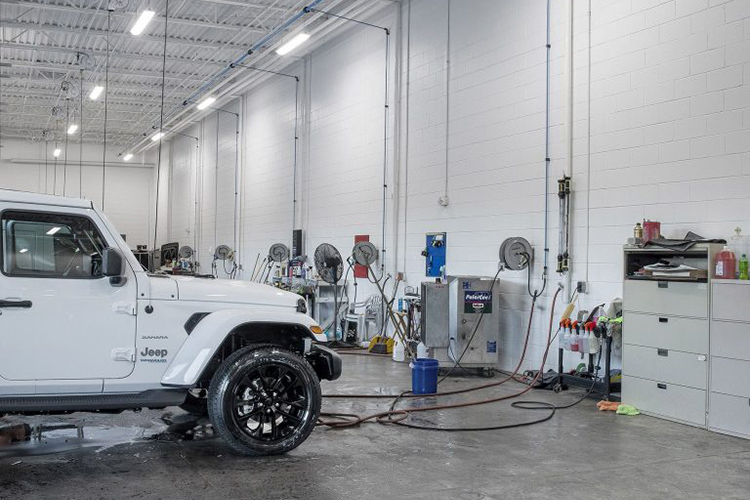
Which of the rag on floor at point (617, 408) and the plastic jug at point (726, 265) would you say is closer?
the plastic jug at point (726, 265)

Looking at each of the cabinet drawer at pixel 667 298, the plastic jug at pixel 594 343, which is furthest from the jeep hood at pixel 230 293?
the plastic jug at pixel 594 343

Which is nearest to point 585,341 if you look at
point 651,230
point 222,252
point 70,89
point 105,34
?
point 651,230

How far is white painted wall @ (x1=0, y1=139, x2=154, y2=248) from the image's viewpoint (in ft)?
74.7

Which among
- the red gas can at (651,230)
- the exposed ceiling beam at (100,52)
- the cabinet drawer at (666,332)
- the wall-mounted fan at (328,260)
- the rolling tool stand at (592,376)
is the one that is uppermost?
the exposed ceiling beam at (100,52)

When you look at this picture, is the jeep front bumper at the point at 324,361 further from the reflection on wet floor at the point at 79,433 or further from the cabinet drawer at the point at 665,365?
the cabinet drawer at the point at 665,365

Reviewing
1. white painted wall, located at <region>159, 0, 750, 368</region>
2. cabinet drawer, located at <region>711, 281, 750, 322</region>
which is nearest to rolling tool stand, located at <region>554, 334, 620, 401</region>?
white painted wall, located at <region>159, 0, 750, 368</region>

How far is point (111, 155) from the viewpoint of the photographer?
971 inches

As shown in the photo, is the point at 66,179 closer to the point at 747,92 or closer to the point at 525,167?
the point at 525,167

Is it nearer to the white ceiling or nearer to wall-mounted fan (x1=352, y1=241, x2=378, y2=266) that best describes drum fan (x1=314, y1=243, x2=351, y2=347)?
wall-mounted fan (x1=352, y1=241, x2=378, y2=266)

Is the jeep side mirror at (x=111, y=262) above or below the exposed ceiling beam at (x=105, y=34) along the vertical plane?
below

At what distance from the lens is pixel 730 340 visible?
5.43 metres

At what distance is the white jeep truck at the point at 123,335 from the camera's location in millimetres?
4109

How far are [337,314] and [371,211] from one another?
177cm

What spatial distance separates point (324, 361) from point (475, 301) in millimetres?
3575
